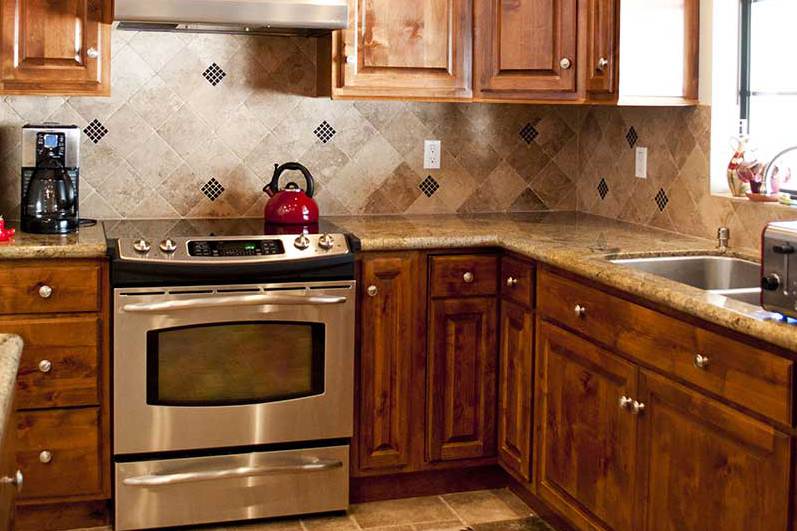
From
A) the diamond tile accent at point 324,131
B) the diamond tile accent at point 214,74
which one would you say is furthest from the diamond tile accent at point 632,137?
the diamond tile accent at point 214,74

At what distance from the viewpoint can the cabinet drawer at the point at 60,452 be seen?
3.40 metres

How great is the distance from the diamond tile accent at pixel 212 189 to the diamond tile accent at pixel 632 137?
1499 millimetres

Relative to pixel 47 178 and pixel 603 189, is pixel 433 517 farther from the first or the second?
pixel 47 178

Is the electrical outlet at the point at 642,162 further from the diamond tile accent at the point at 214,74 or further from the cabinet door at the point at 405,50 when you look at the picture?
the diamond tile accent at the point at 214,74

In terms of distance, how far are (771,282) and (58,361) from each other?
6.79 feet

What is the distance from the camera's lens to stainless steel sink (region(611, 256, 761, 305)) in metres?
3.33

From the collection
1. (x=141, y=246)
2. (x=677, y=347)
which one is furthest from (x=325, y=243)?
(x=677, y=347)

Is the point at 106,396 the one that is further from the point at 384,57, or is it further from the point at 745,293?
the point at 745,293

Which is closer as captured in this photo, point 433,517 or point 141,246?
point 141,246

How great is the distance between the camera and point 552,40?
390cm

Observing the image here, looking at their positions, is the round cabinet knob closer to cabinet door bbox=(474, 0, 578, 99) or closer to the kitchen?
the kitchen

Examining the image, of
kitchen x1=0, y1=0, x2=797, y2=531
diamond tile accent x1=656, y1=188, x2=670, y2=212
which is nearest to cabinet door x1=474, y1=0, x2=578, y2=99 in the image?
kitchen x1=0, y1=0, x2=797, y2=531

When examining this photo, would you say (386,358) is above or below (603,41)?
below

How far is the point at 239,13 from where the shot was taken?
3527 millimetres
